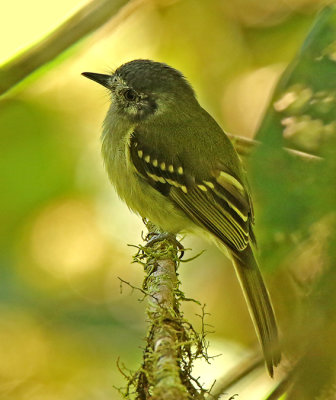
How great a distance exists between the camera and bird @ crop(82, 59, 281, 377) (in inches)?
114

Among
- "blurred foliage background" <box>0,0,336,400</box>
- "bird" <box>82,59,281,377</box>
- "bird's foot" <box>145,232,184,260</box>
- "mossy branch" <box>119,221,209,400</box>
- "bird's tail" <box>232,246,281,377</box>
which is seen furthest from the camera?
"bird's foot" <box>145,232,184,260</box>

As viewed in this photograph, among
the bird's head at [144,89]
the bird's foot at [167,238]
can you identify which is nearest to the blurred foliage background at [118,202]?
the bird's foot at [167,238]

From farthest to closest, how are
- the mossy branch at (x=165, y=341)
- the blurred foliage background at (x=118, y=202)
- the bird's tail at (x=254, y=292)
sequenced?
the bird's tail at (x=254, y=292) → the mossy branch at (x=165, y=341) → the blurred foliage background at (x=118, y=202)

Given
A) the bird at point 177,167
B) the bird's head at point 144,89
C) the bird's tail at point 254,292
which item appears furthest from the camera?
the bird's head at point 144,89

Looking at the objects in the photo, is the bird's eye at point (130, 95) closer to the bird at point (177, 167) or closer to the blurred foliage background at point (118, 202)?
the bird at point (177, 167)

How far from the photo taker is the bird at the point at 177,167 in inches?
114

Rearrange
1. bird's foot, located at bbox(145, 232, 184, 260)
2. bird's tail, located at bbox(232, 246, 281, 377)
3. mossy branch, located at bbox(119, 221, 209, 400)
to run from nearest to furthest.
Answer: mossy branch, located at bbox(119, 221, 209, 400) → bird's tail, located at bbox(232, 246, 281, 377) → bird's foot, located at bbox(145, 232, 184, 260)

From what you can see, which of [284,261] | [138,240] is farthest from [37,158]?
[284,261]

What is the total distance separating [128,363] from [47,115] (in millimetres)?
1589

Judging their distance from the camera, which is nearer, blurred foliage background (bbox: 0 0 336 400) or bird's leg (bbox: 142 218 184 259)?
blurred foliage background (bbox: 0 0 336 400)

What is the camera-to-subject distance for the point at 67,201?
11.2 ft

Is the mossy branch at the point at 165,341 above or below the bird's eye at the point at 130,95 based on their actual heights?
below

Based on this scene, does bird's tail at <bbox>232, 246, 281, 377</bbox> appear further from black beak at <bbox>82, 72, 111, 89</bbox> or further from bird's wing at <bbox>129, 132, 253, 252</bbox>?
black beak at <bbox>82, 72, 111, 89</bbox>

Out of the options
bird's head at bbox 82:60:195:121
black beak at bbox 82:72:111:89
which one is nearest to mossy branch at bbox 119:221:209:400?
bird's head at bbox 82:60:195:121
